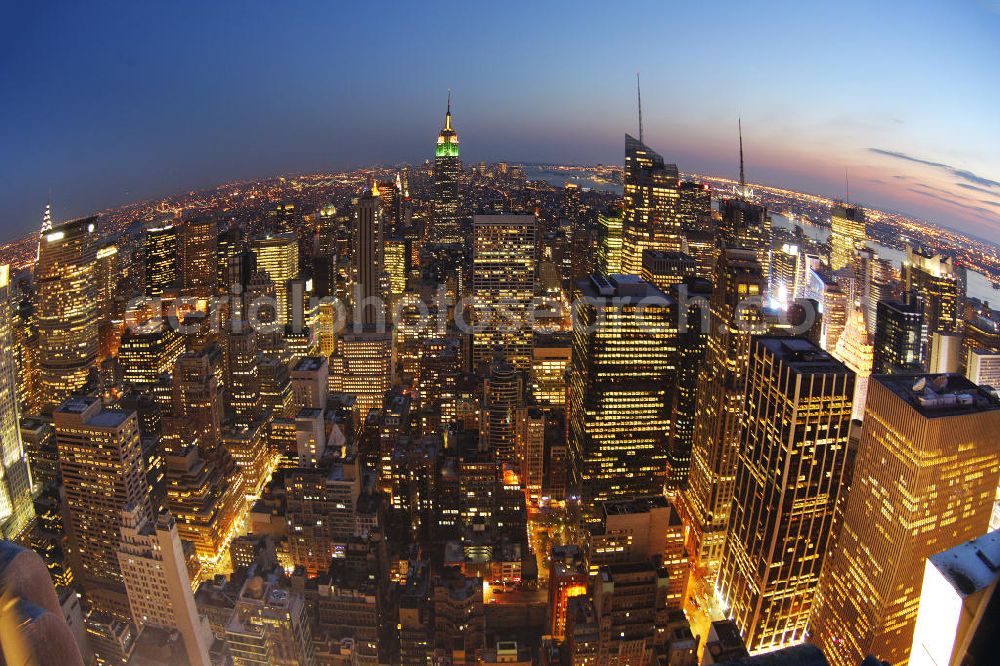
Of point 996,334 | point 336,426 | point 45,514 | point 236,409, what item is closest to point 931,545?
point 996,334

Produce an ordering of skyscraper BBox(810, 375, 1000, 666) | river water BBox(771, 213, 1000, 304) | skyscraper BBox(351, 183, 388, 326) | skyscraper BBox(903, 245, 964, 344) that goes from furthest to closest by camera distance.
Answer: skyscraper BBox(351, 183, 388, 326) → skyscraper BBox(903, 245, 964, 344) → river water BBox(771, 213, 1000, 304) → skyscraper BBox(810, 375, 1000, 666)

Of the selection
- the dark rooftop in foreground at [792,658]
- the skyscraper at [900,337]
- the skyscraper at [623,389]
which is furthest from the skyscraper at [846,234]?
the dark rooftop in foreground at [792,658]

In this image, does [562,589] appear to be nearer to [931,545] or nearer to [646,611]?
[646,611]

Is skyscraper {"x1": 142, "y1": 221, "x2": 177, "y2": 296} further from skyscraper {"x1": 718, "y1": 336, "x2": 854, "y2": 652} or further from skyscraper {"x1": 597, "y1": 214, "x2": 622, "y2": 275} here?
skyscraper {"x1": 718, "y1": 336, "x2": 854, "y2": 652}

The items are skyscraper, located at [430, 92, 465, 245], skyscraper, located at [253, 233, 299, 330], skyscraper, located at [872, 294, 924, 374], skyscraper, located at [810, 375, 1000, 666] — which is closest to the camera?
skyscraper, located at [810, 375, 1000, 666]

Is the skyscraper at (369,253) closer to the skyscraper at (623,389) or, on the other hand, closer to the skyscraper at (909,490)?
the skyscraper at (623,389)

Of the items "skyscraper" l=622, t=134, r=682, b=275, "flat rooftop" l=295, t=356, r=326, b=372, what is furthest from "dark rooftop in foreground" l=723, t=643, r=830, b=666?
"skyscraper" l=622, t=134, r=682, b=275
